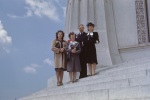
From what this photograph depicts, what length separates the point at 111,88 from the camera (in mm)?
7777

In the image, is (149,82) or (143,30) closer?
(149,82)

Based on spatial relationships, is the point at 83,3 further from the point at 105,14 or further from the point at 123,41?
the point at 123,41

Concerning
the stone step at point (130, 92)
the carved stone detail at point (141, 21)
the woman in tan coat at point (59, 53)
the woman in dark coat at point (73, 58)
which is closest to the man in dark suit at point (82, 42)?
the woman in dark coat at point (73, 58)

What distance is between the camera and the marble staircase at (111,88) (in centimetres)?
715

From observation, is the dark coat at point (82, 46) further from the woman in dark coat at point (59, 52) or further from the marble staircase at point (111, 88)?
the marble staircase at point (111, 88)

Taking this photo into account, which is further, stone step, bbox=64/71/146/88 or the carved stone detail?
the carved stone detail

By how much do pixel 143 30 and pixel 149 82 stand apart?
8731mm

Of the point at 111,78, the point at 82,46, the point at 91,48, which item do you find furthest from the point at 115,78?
the point at 82,46

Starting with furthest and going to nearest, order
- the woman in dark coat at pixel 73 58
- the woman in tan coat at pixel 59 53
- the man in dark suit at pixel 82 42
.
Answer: the man in dark suit at pixel 82 42, the woman in tan coat at pixel 59 53, the woman in dark coat at pixel 73 58

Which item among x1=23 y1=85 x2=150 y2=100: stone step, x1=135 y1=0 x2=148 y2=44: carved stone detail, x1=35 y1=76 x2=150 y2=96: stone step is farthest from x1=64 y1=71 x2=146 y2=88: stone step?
x1=135 y1=0 x2=148 y2=44: carved stone detail

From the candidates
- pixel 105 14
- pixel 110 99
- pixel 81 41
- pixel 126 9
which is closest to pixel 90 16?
pixel 105 14

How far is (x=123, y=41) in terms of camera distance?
15.8 metres

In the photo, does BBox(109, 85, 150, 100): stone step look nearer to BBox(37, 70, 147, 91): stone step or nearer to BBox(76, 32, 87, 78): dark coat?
BBox(37, 70, 147, 91): stone step

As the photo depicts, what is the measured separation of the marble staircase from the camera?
7.15 m
